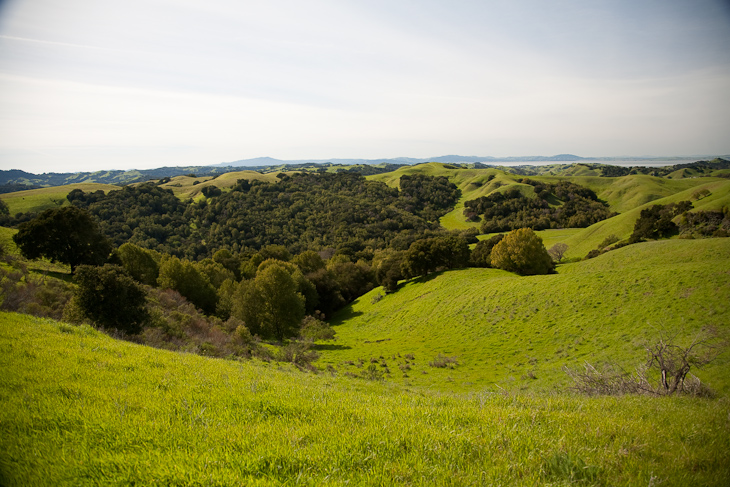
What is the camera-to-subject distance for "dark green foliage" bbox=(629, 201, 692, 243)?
2163 inches

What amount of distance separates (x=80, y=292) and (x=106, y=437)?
2250 cm

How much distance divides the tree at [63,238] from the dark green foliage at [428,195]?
129833 millimetres

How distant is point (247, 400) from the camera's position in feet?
17.0

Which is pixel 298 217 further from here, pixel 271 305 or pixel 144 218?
pixel 271 305

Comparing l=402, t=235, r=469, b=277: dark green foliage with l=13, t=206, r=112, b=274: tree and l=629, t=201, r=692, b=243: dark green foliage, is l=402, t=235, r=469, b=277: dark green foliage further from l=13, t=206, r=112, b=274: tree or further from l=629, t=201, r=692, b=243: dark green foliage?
l=13, t=206, r=112, b=274: tree

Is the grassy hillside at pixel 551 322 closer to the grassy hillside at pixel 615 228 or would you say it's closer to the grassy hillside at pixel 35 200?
the grassy hillside at pixel 615 228

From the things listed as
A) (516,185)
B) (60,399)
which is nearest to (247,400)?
(60,399)

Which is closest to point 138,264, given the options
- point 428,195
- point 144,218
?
point 144,218

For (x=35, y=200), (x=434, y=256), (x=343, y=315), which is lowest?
(x=343, y=315)

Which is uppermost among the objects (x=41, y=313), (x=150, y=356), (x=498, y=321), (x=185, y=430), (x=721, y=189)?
(x=721, y=189)

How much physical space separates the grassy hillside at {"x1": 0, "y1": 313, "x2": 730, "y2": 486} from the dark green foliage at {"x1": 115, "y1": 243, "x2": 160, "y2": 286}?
47.9 meters

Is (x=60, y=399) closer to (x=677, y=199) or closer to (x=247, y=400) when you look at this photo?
(x=247, y=400)

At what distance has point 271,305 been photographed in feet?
132

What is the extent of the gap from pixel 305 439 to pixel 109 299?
23.5 m
